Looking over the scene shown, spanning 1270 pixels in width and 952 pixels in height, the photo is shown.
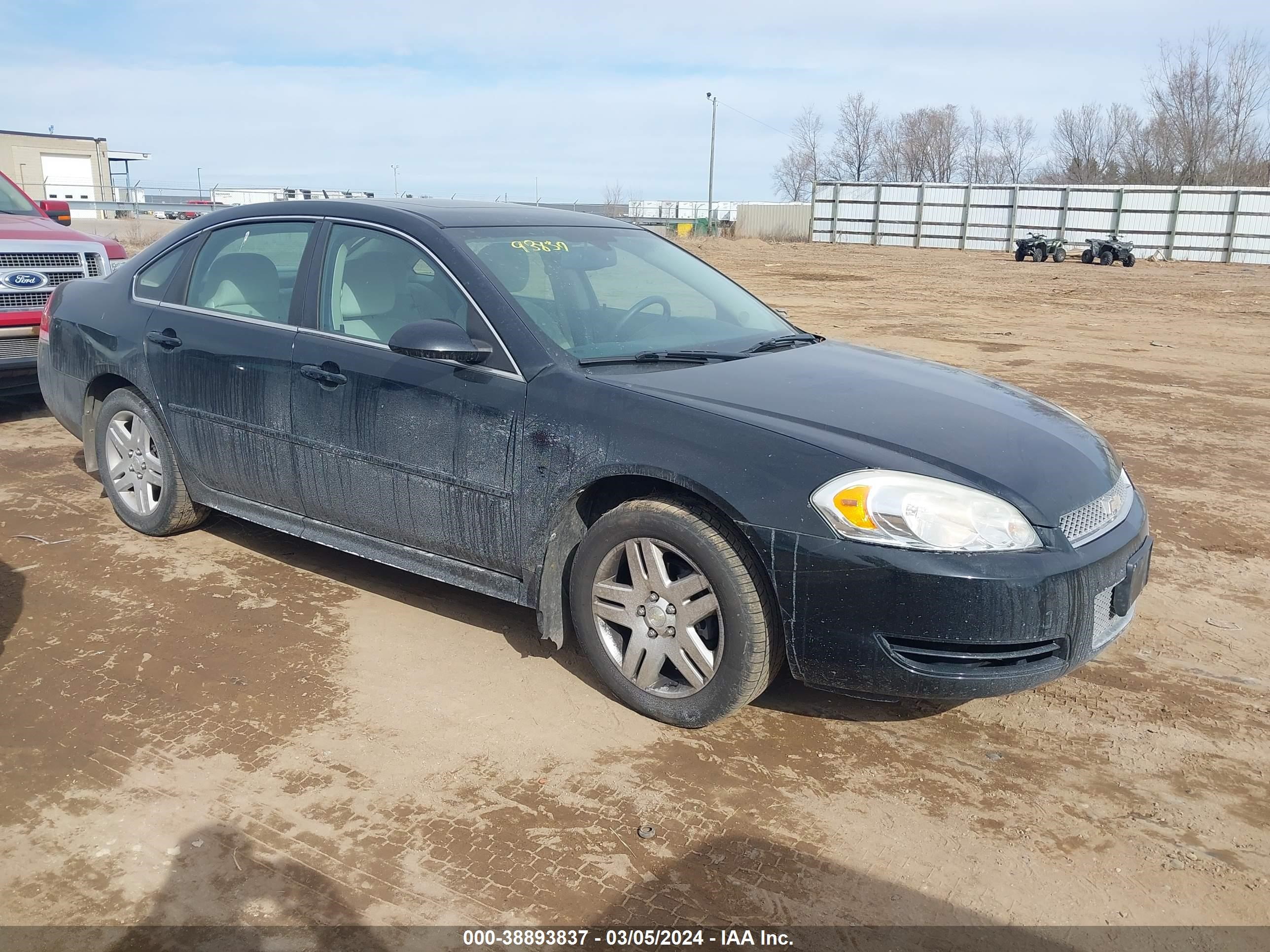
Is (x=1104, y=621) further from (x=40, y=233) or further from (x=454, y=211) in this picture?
(x=40, y=233)

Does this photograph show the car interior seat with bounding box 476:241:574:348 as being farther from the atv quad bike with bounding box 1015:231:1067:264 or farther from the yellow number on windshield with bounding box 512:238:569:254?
the atv quad bike with bounding box 1015:231:1067:264

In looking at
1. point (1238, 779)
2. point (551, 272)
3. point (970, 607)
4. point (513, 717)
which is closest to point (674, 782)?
point (513, 717)

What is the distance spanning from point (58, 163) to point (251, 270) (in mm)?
63878

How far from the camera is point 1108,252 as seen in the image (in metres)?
33.9

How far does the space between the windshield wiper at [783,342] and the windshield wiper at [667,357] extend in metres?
0.14

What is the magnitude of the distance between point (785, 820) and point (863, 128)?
83.5 meters

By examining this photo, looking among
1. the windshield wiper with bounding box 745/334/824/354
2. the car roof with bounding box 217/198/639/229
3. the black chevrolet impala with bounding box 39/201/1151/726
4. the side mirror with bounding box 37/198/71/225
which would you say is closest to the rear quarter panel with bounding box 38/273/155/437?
the black chevrolet impala with bounding box 39/201/1151/726

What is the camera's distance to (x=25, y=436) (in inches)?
304

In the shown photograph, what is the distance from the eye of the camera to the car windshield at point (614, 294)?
4.05 meters

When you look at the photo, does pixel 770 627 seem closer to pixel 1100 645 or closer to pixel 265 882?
pixel 1100 645

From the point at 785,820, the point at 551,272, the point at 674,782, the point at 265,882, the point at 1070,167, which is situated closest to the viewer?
the point at 265,882

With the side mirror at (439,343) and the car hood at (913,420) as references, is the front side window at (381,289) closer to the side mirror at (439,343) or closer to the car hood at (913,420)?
the side mirror at (439,343)

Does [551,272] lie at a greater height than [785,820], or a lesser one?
greater

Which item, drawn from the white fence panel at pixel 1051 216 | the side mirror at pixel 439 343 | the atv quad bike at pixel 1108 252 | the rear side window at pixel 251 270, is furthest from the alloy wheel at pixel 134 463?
the white fence panel at pixel 1051 216
